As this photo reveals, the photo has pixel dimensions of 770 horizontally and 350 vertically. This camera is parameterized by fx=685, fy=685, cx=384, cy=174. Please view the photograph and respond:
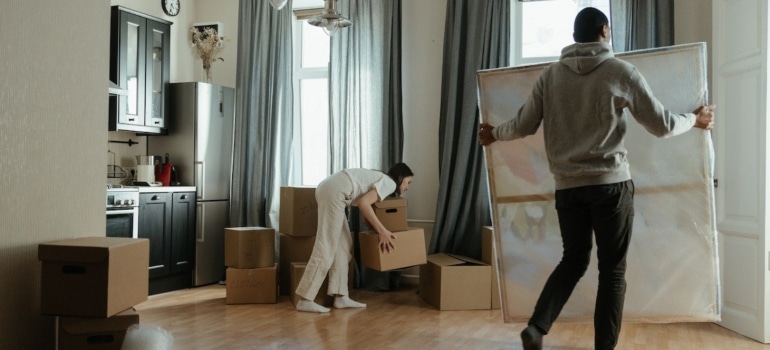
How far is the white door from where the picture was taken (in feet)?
11.5

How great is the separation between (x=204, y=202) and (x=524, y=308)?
3.13 m

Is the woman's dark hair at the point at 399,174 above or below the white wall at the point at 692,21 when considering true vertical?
below

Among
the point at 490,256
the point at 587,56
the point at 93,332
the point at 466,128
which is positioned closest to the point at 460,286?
the point at 490,256

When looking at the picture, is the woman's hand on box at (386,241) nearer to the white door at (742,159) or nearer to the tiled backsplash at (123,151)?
the white door at (742,159)

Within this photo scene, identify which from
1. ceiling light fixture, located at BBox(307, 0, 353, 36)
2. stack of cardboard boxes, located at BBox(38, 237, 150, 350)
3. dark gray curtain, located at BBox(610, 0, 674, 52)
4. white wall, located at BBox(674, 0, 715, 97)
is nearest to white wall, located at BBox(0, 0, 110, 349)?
stack of cardboard boxes, located at BBox(38, 237, 150, 350)

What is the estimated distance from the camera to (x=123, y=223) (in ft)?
15.6

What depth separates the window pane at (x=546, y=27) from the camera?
5.03 m

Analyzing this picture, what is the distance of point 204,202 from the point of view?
5.46 meters

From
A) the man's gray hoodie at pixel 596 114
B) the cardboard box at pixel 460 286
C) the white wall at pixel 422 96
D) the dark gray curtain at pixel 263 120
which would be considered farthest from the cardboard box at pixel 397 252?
the man's gray hoodie at pixel 596 114

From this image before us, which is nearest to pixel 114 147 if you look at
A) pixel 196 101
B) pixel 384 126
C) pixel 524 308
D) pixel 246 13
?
pixel 196 101

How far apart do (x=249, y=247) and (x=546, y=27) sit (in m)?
2.68

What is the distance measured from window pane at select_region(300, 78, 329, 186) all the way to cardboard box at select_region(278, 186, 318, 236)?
3.24 ft

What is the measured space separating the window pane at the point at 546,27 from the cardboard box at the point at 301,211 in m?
1.92

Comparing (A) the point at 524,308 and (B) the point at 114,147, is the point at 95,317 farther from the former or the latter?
(B) the point at 114,147
